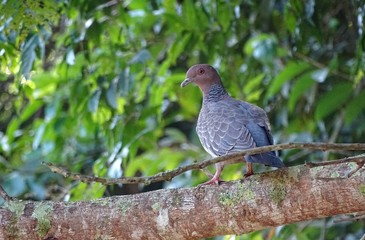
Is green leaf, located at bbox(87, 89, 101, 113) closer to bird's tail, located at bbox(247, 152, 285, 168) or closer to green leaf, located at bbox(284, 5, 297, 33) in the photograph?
green leaf, located at bbox(284, 5, 297, 33)

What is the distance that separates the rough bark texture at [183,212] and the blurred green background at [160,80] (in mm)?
1105

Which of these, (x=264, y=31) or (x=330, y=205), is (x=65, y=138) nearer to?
(x=264, y=31)

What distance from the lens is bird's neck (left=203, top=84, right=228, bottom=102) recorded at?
5095mm

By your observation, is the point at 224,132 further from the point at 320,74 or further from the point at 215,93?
the point at 320,74

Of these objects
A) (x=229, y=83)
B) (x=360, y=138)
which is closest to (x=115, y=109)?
(x=229, y=83)

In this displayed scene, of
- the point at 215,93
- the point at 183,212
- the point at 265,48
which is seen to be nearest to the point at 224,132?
the point at 183,212

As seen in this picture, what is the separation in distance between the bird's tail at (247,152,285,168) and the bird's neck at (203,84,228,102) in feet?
4.69

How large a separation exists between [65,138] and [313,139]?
2.18m

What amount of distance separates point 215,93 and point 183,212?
6.07ft

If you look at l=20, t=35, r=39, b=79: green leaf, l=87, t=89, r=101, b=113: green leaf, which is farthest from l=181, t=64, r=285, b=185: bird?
l=20, t=35, r=39, b=79: green leaf

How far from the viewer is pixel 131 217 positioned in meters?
3.49

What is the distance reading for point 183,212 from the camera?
345 cm

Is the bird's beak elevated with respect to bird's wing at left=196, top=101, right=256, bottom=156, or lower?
lower

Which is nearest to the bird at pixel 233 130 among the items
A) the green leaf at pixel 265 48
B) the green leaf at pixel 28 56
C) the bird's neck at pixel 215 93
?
the bird's neck at pixel 215 93
